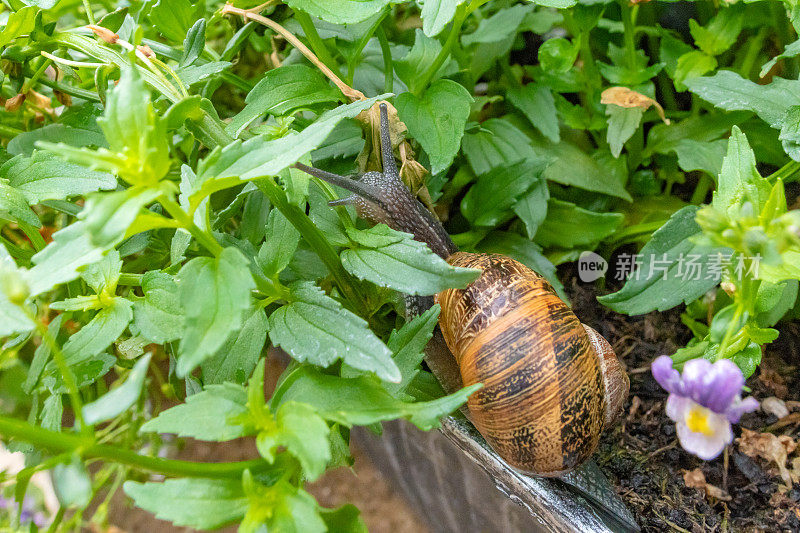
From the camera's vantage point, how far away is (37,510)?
1.31m

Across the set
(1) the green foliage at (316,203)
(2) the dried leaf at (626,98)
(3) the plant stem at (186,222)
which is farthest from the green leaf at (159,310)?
(2) the dried leaf at (626,98)

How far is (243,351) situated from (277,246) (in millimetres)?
113

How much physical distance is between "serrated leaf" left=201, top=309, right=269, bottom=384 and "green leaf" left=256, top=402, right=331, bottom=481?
0.41ft

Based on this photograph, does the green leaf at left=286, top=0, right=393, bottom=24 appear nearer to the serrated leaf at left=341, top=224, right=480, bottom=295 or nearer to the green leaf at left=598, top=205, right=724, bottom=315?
the serrated leaf at left=341, top=224, right=480, bottom=295

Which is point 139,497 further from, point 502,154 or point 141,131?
point 502,154

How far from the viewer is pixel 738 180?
0.62 meters

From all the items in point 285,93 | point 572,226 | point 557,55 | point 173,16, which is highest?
point 173,16

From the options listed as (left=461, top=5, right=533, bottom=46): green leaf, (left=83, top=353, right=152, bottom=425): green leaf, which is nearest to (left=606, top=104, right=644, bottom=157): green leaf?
(left=461, top=5, right=533, bottom=46): green leaf

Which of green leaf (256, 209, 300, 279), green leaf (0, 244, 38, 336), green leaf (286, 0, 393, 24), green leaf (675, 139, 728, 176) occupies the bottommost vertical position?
green leaf (675, 139, 728, 176)

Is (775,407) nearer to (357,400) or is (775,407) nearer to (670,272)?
(670,272)

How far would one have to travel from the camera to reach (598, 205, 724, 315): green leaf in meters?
0.73

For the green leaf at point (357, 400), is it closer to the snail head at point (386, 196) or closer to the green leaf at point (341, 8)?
the snail head at point (386, 196)

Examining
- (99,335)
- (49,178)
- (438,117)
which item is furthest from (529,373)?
(49,178)

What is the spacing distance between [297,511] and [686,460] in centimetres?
58
